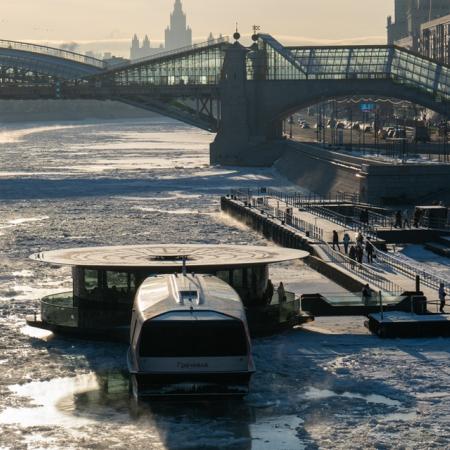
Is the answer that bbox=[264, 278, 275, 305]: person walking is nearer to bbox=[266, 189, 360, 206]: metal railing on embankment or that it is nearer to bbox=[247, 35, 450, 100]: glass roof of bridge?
bbox=[266, 189, 360, 206]: metal railing on embankment

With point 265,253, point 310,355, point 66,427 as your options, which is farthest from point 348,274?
point 66,427

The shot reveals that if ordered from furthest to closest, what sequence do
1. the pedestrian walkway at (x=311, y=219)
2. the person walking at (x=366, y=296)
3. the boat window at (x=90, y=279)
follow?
the pedestrian walkway at (x=311, y=219) < the person walking at (x=366, y=296) < the boat window at (x=90, y=279)

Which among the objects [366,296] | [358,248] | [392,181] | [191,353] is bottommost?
[392,181]

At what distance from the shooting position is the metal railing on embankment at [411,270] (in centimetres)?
6066

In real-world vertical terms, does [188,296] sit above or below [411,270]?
above

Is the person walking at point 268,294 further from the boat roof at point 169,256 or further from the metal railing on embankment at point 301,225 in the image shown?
the metal railing on embankment at point 301,225

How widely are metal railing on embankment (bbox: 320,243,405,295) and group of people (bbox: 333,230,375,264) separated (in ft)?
1.28

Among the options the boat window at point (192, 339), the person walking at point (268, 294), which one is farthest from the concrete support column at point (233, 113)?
the boat window at point (192, 339)

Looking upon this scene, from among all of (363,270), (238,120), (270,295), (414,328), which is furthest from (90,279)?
(238,120)

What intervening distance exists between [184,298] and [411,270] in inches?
1028

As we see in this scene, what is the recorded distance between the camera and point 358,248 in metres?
66.2

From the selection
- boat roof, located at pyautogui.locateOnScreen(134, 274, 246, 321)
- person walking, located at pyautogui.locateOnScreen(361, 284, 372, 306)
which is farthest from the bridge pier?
boat roof, located at pyautogui.locateOnScreen(134, 274, 246, 321)

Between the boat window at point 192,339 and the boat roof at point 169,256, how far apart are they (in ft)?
30.1

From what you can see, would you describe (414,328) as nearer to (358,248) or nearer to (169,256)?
(169,256)
